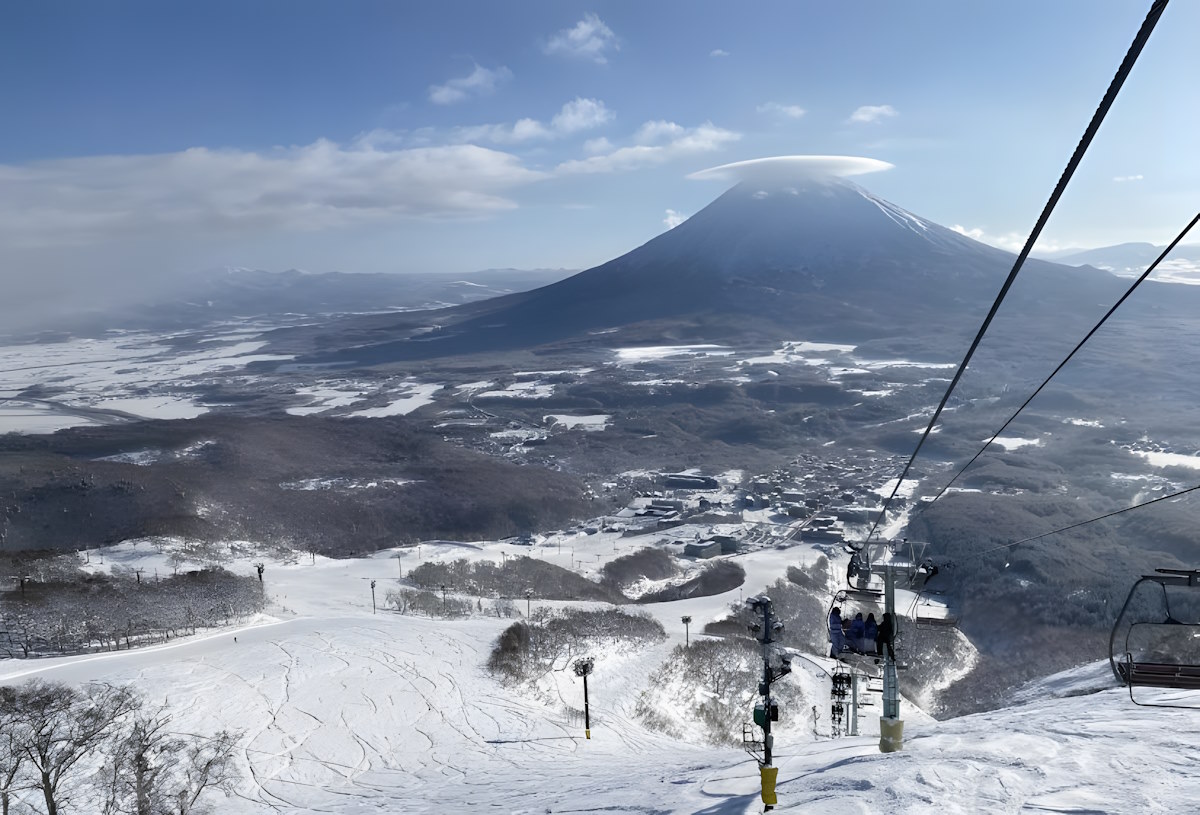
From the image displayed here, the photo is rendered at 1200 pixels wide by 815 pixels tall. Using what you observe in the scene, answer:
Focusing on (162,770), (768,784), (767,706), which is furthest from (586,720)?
(767,706)

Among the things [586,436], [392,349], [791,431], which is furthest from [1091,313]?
[392,349]

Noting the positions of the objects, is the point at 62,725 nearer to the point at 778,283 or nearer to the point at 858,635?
the point at 858,635

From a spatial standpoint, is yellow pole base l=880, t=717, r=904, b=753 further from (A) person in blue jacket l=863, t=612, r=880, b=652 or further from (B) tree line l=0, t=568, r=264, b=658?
(B) tree line l=0, t=568, r=264, b=658

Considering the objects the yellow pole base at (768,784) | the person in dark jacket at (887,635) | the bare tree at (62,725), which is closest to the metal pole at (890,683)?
the person in dark jacket at (887,635)

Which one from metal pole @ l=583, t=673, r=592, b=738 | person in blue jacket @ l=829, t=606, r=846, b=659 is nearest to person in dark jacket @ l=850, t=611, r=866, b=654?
person in blue jacket @ l=829, t=606, r=846, b=659

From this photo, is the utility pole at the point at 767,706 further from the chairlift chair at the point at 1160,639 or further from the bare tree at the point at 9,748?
the bare tree at the point at 9,748
